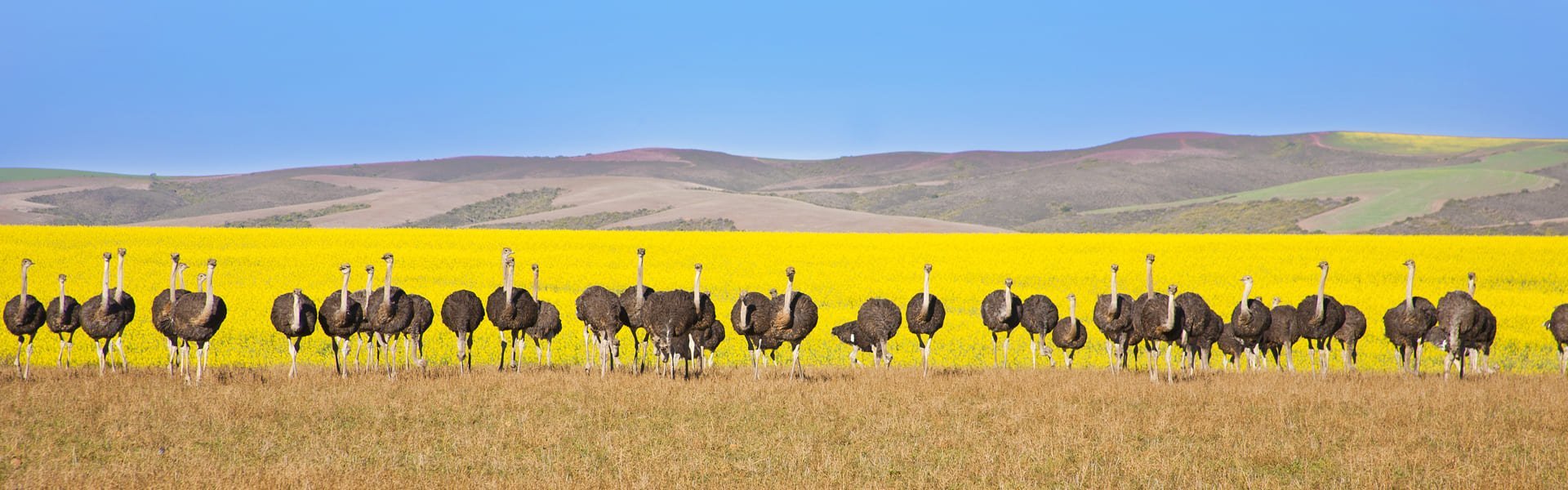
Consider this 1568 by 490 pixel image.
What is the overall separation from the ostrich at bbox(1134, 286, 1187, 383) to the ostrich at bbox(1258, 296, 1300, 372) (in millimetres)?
1864

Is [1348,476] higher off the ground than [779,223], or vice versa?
[779,223]

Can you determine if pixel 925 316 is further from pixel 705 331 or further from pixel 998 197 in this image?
pixel 998 197

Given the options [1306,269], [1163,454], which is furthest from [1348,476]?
[1306,269]

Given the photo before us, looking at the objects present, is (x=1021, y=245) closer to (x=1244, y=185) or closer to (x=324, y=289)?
(x=324, y=289)

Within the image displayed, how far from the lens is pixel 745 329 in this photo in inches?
749

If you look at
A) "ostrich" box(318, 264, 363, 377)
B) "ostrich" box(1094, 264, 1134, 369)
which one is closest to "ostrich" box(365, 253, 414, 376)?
"ostrich" box(318, 264, 363, 377)

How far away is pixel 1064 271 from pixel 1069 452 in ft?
92.3

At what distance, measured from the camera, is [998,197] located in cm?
16100

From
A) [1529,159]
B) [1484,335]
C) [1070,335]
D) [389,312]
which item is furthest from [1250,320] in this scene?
[1529,159]

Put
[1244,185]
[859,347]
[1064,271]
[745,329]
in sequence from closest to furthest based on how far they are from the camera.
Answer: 1. [745,329]
2. [859,347]
3. [1064,271]
4. [1244,185]

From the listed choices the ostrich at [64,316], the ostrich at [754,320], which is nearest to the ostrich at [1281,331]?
the ostrich at [754,320]

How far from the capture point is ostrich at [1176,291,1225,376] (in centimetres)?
1964

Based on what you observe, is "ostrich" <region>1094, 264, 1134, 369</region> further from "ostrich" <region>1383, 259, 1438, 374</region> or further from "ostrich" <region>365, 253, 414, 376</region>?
"ostrich" <region>365, 253, 414, 376</region>

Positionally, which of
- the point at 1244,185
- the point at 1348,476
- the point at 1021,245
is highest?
the point at 1244,185
